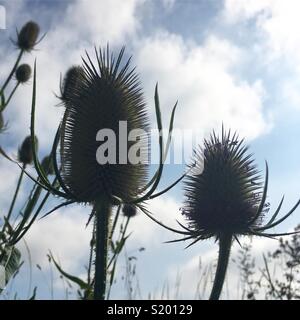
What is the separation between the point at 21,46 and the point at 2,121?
1.57 meters

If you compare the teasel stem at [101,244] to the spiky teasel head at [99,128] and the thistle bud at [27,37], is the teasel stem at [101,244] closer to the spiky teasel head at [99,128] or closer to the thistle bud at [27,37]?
the spiky teasel head at [99,128]

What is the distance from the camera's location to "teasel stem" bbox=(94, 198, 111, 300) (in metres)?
2.79

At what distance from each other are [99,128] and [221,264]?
44.0 inches

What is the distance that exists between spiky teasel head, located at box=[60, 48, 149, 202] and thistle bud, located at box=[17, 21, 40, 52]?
111 inches

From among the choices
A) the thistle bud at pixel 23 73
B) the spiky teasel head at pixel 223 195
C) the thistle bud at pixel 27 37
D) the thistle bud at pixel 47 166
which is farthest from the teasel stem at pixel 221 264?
the thistle bud at pixel 27 37

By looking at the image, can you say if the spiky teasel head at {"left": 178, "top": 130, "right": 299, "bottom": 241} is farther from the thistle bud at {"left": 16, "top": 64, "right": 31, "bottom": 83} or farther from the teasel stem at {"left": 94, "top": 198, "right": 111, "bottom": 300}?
the thistle bud at {"left": 16, "top": 64, "right": 31, "bottom": 83}

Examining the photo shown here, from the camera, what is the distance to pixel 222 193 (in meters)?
3.73

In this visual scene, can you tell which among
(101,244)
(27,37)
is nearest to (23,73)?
(27,37)

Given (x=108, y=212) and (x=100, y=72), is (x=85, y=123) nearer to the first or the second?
(x=100, y=72)

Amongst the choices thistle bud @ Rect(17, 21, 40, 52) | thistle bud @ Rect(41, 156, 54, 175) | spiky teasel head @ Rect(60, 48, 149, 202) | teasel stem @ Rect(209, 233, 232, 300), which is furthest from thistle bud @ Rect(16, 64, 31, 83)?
teasel stem @ Rect(209, 233, 232, 300)

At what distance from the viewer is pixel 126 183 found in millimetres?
3309

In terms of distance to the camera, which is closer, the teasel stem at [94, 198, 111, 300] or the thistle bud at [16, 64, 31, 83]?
the teasel stem at [94, 198, 111, 300]

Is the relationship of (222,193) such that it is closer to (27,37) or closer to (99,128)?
(99,128)
